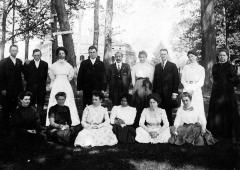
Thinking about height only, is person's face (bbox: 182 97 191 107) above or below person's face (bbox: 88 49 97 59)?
below

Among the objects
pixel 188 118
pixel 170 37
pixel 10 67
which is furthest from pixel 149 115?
pixel 170 37

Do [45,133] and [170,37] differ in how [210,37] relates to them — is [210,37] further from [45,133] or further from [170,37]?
[170,37]

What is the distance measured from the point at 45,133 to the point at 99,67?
2.43 metres

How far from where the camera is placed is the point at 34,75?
8125mm

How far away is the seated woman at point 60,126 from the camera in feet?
22.2

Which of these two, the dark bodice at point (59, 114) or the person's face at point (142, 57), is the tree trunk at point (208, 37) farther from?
Result: the dark bodice at point (59, 114)

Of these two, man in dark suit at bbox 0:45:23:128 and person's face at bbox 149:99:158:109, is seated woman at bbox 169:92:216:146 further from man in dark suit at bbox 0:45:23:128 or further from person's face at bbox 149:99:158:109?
man in dark suit at bbox 0:45:23:128

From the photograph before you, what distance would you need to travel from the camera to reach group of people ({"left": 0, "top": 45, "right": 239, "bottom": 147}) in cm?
679

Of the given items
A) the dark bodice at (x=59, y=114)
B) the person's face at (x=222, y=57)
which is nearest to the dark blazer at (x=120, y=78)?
the dark bodice at (x=59, y=114)

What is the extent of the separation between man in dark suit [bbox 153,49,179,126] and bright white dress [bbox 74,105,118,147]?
1.66 meters

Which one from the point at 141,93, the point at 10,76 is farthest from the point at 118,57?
the point at 10,76

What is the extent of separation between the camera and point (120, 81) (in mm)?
8328

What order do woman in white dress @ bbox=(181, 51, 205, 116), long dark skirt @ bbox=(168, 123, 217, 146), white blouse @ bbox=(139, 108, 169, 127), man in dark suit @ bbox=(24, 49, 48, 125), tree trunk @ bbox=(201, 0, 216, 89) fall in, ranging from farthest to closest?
tree trunk @ bbox=(201, 0, 216, 89)
man in dark suit @ bbox=(24, 49, 48, 125)
woman in white dress @ bbox=(181, 51, 205, 116)
white blouse @ bbox=(139, 108, 169, 127)
long dark skirt @ bbox=(168, 123, 217, 146)

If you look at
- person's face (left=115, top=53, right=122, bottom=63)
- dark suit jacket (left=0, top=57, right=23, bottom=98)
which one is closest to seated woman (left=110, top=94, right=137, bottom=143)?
person's face (left=115, top=53, right=122, bottom=63)
